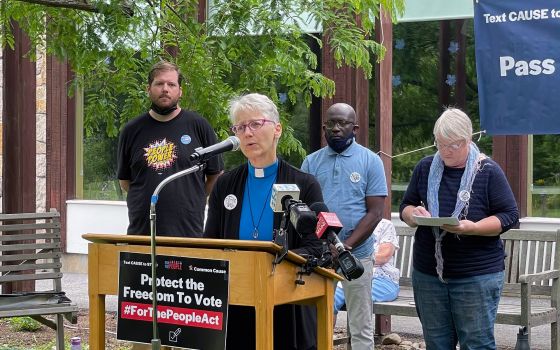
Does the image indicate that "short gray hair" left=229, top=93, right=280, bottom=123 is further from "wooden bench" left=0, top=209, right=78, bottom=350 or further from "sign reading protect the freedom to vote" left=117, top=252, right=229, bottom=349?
"wooden bench" left=0, top=209, right=78, bottom=350

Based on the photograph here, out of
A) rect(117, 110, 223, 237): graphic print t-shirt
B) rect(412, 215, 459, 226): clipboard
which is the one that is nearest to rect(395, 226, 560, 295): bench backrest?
rect(117, 110, 223, 237): graphic print t-shirt

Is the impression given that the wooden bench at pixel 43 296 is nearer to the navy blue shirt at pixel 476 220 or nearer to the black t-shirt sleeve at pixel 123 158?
the black t-shirt sleeve at pixel 123 158

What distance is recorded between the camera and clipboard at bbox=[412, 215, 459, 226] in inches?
225

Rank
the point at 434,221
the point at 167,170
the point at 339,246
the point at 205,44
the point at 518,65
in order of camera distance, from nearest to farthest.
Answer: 1. the point at 339,246
2. the point at 434,221
3. the point at 167,170
4. the point at 205,44
5. the point at 518,65

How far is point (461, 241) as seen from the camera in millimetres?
6012

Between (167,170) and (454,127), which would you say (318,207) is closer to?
(454,127)

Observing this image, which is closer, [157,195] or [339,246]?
[339,246]

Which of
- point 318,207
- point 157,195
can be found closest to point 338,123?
point 318,207

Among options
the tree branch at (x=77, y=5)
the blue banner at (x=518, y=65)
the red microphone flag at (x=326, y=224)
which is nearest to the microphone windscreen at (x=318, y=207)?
Answer: the red microphone flag at (x=326, y=224)

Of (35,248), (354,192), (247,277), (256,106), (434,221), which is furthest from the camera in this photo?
(35,248)

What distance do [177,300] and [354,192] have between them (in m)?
2.99

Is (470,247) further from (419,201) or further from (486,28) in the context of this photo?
(486,28)

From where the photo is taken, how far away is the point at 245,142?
5.09m

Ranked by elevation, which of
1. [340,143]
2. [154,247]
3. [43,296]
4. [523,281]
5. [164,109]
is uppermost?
[164,109]
